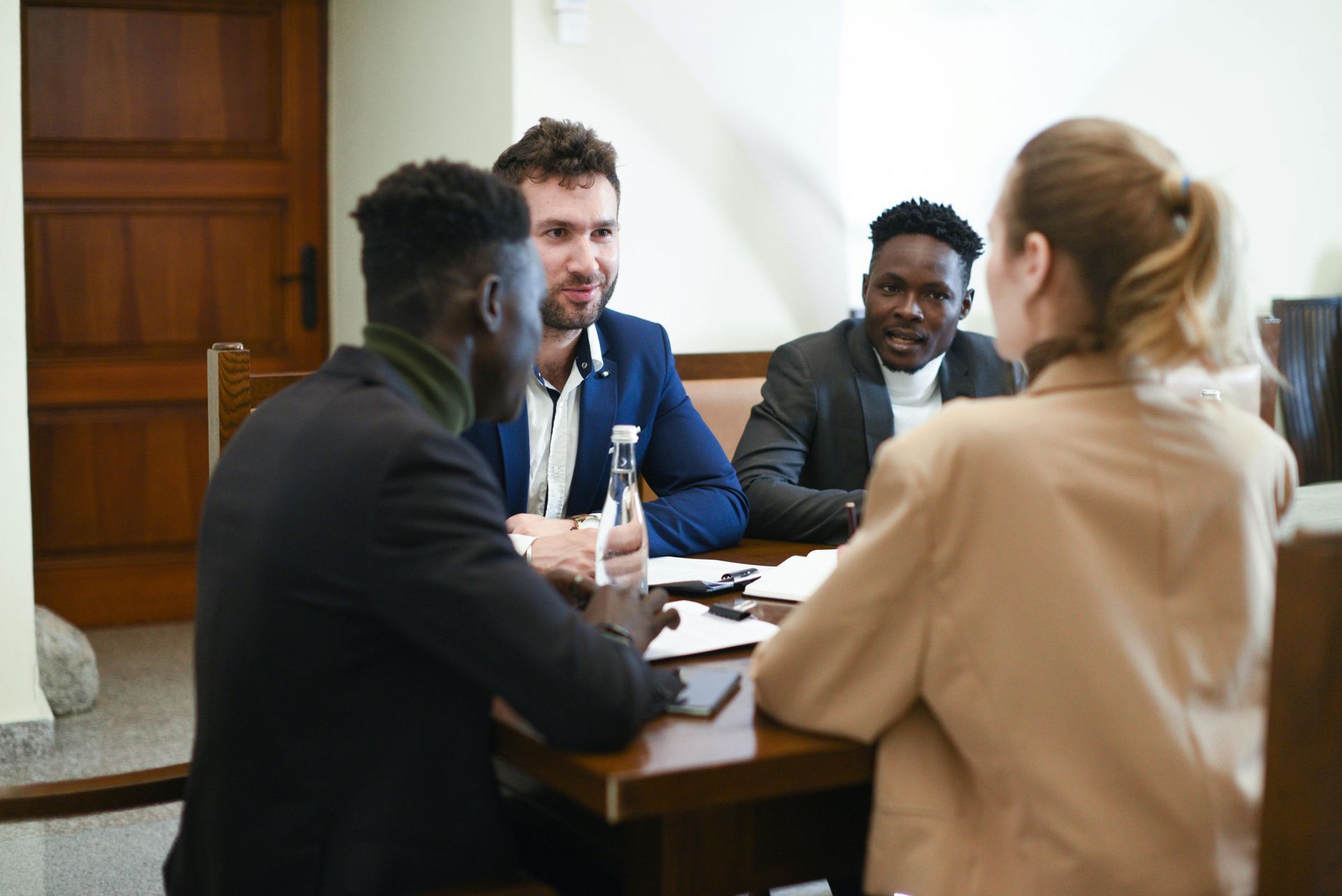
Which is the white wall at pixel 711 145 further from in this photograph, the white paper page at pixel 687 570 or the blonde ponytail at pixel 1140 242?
the blonde ponytail at pixel 1140 242

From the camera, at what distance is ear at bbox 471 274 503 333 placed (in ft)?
4.12

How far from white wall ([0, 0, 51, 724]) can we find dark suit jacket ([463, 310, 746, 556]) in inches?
62.0

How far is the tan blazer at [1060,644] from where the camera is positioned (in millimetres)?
1077

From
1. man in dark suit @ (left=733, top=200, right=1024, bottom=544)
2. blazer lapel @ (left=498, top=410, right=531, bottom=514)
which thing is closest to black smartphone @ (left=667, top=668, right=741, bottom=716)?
blazer lapel @ (left=498, top=410, right=531, bottom=514)

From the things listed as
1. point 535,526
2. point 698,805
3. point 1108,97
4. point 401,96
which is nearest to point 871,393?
point 535,526

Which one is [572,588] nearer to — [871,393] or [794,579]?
[794,579]

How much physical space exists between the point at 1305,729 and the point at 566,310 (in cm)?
148

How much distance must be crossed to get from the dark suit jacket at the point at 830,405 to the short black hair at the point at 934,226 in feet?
0.63

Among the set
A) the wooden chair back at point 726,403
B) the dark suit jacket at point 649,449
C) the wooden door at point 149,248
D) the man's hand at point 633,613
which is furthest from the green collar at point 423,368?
the wooden door at point 149,248

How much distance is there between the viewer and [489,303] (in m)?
1.26

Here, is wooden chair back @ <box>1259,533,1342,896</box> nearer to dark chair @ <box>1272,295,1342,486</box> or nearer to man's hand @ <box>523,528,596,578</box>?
man's hand @ <box>523,528,596,578</box>

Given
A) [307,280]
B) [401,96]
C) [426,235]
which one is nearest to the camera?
[426,235]

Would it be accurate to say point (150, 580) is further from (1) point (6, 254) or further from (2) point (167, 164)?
(1) point (6, 254)

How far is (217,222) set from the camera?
4543mm
